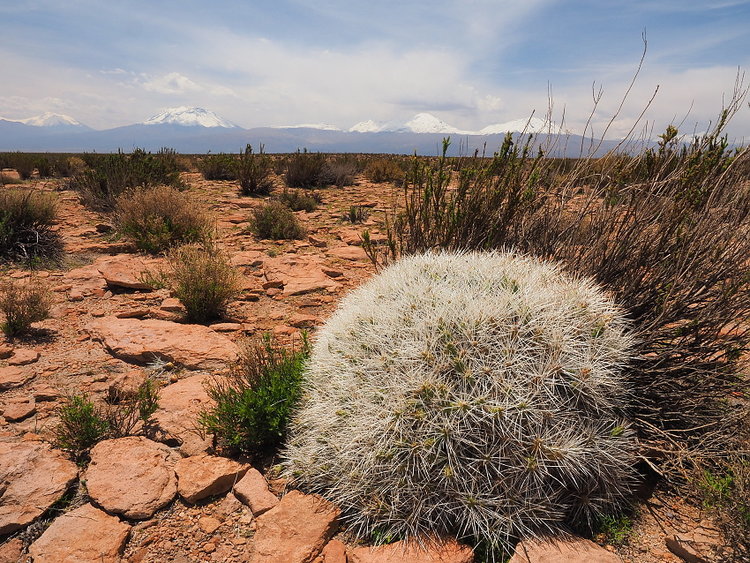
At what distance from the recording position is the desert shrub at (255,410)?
2.80m

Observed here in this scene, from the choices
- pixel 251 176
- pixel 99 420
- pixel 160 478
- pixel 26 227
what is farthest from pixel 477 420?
pixel 251 176

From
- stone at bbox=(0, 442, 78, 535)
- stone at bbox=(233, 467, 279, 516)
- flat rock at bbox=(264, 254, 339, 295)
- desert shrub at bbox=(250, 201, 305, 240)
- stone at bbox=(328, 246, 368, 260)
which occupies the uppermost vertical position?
desert shrub at bbox=(250, 201, 305, 240)

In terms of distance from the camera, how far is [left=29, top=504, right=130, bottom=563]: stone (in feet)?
6.71

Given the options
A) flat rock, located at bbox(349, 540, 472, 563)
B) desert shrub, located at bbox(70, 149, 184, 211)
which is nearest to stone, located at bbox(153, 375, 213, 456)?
flat rock, located at bbox(349, 540, 472, 563)

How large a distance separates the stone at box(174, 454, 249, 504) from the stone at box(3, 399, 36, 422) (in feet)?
4.54

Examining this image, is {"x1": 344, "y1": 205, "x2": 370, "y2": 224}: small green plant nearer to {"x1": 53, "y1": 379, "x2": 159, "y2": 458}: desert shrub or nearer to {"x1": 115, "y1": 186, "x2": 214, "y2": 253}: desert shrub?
{"x1": 115, "y1": 186, "x2": 214, "y2": 253}: desert shrub

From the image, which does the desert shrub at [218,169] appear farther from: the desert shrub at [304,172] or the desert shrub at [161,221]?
the desert shrub at [161,221]

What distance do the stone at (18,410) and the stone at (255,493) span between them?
186 cm

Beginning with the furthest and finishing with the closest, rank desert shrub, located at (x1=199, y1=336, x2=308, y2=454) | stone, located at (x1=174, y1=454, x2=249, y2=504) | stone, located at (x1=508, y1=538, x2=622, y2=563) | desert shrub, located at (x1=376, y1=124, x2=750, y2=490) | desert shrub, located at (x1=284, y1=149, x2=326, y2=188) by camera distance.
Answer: desert shrub, located at (x1=284, y1=149, x2=326, y2=188) < desert shrub, located at (x1=199, y1=336, x2=308, y2=454) < desert shrub, located at (x1=376, y1=124, x2=750, y2=490) < stone, located at (x1=174, y1=454, x2=249, y2=504) < stone, located at (x1=508, y1=538, x2=622, y2=563)

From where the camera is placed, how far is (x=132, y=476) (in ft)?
8.29

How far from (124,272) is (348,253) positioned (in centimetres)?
336

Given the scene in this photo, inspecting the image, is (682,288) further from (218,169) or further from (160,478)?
(218,169)

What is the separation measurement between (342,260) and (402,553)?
4944mm

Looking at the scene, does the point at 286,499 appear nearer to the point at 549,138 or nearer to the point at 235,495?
the point at 235,495
